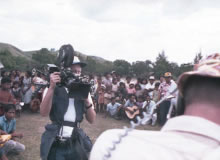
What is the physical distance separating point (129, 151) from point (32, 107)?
854cm

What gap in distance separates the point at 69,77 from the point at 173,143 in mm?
1709

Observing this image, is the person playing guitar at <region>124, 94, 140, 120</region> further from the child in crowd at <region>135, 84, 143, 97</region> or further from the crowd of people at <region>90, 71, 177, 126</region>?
the child in crowd at <region>135, 84, 143, 97</region>

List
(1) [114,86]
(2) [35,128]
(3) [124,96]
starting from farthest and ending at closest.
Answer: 1. (1) [114,86]
2. (3) [124,96]
3. (2) [35,128]

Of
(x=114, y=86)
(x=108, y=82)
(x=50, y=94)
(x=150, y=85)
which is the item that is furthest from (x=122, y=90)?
(x=50, y=94)

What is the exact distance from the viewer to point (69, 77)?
2385mm

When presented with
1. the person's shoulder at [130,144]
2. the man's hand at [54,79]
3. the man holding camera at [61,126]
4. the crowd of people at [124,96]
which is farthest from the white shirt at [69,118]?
the crowd of people at [124,96]

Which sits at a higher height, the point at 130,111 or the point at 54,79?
the point at 54,79

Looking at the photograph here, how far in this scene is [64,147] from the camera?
2416 mm

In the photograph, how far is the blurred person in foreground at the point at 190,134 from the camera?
774 mm

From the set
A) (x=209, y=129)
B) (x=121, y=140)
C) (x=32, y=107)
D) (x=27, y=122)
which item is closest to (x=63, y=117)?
(x=121, y=140)

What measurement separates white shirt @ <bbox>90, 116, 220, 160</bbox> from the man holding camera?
5.22ft

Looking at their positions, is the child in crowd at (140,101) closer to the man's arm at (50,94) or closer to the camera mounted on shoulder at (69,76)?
the camera mounted on shoulder at (69,76)

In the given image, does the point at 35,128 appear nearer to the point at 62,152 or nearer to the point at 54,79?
the point at 62,152

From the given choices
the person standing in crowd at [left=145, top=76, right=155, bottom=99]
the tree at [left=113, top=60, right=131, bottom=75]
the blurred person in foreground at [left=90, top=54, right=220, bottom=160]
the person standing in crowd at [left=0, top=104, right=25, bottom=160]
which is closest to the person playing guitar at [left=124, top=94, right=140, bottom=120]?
the person standing in crowd at [left=145, top=76, right=155, bottom=99]
